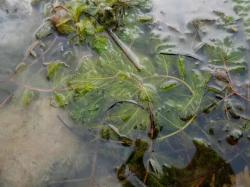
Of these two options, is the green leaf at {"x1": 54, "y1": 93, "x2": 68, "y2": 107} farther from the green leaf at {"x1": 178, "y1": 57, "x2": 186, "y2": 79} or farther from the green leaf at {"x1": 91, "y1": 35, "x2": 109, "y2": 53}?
the green leaf at {"x1": 178, "y1": 57, "x2": 186, "y2": 79}

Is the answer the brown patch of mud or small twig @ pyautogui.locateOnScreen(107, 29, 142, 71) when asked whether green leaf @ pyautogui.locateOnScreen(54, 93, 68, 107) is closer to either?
the brown patch of mud

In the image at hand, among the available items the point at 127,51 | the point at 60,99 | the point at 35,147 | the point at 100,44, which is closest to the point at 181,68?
the point at 127,51

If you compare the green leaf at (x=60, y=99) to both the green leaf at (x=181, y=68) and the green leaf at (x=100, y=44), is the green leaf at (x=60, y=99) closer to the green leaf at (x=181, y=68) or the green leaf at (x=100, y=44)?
the green leaf at (x=100, y=44)

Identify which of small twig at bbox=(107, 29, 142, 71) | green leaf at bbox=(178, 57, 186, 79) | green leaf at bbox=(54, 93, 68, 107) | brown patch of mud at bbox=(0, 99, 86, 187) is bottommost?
brown patch of mud at bbox=(0, 99, 86, 187)

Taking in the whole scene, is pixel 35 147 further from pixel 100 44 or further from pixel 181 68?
pixel 181 68

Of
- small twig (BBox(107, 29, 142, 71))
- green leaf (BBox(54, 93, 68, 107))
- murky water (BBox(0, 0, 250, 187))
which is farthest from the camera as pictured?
small twig (BBox(107, 29, 142, 71))

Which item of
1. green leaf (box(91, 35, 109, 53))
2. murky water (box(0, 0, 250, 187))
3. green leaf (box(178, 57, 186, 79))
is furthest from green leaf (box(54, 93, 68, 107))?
green leaf (box(178, 57, 186, 79))

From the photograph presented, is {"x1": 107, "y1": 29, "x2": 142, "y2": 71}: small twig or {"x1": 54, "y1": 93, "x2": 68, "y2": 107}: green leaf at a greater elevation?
{"x1": 107, "y1": 29, "x2": 142, "y2": 71}: small twig

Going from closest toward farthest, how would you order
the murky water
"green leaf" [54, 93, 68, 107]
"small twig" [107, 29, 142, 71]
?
1. the murky water
2. "green leaf" [54, 93, 68, 107]
3. "small twig" [107, 29, 142, 71]

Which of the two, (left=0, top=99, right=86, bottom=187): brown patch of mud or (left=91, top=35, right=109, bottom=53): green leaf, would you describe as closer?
(left=0, top=99, right=86, bottom=187): brown patch of mud
